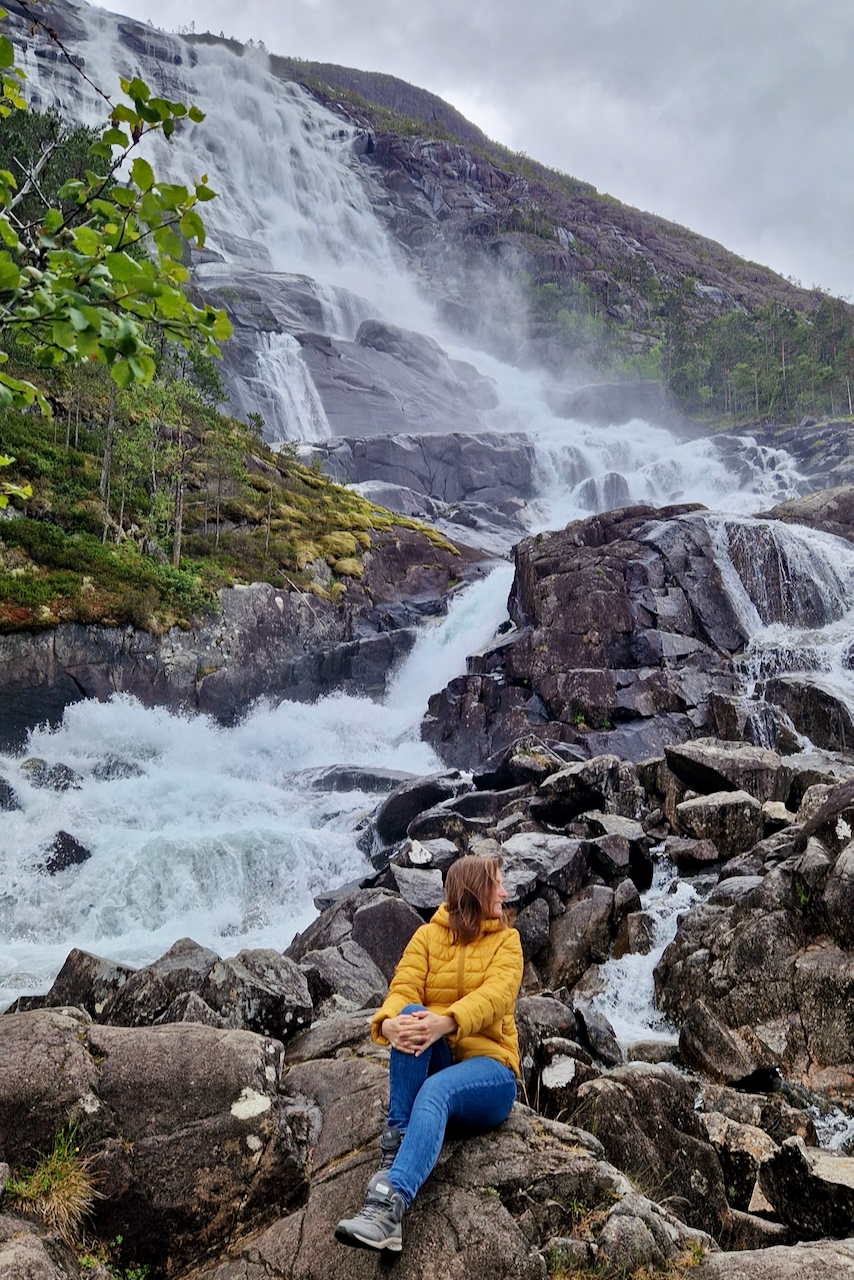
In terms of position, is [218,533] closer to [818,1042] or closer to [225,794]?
[225,794]

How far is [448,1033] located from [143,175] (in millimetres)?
4476

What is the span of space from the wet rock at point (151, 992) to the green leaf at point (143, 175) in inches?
244

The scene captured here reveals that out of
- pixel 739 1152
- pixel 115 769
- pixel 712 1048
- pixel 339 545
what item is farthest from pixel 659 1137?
pixel 339 545

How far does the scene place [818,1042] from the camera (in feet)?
27.6

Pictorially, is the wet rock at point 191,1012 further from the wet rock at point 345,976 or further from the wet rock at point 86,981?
the wet rock at point 86,981

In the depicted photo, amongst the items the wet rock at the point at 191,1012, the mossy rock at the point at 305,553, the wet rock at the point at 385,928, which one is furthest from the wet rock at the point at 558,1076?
the mossy rock at the point at 305,553

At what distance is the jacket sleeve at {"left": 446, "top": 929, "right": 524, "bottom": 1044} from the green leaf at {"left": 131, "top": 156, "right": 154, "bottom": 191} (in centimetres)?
413

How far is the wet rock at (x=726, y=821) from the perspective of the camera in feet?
44.3

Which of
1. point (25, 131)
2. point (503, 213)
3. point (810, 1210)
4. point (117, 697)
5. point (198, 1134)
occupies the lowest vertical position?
point (117, 697)

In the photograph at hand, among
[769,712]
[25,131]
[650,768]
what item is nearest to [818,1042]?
[650,768]

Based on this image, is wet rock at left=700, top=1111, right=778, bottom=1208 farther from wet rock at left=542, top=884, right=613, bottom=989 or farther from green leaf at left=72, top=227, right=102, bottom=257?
green leaf at left=72, top=227, right=102, bottom=257

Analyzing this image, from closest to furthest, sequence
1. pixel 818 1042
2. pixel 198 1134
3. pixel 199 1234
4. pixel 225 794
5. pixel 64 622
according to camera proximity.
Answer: pixel 199 1234, pixel 198 1134, pixel 818 1042, pixel 225 794, pixel 64 622

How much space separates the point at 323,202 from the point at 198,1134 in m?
140

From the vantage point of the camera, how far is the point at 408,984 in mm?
4348
